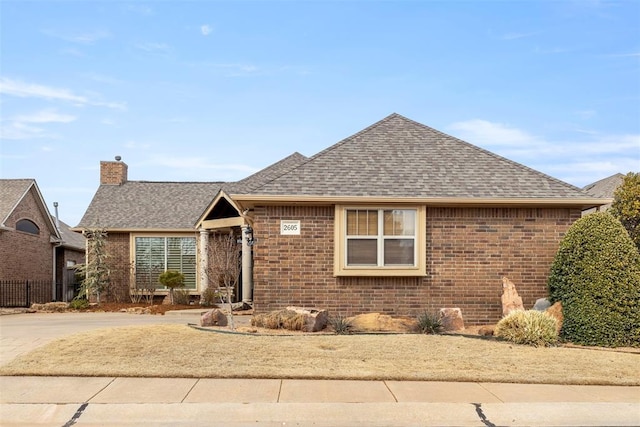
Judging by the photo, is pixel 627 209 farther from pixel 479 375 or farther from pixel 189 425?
pixel 189 425

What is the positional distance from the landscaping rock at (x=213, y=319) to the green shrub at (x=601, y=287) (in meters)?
7.15

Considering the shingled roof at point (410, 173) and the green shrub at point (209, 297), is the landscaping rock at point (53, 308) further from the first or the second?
the shingled roof at point (410, 173)

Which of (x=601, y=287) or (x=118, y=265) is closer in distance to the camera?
(x=601, y=287)

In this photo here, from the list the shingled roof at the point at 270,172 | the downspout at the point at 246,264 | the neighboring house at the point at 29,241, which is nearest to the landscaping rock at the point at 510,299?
the downspout at the point at 246,264

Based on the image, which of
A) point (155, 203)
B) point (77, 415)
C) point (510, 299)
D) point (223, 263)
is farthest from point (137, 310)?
point (77, 415)

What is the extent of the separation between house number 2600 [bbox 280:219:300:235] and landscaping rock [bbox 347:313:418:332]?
2.54 metres

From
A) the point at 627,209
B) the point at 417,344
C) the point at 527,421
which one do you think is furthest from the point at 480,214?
the point at 627,209

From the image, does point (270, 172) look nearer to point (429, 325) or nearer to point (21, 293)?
point (429, 325)

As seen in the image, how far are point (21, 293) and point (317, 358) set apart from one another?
64.3 feet

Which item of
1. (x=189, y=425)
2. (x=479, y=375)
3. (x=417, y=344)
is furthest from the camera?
(x=417, y=344)

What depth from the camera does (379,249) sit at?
13.7 meters

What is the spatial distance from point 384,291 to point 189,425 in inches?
310

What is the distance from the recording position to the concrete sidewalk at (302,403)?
6746 mm

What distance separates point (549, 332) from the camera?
11.0 m
